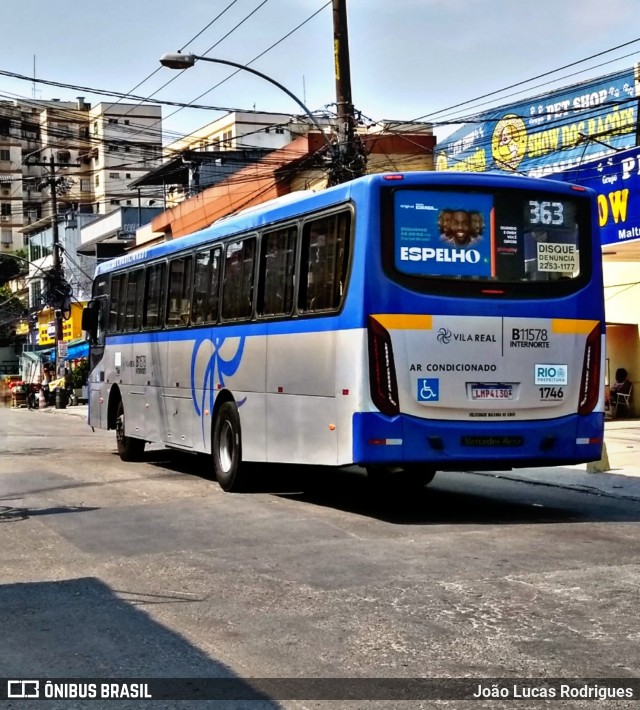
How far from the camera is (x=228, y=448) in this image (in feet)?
43.5

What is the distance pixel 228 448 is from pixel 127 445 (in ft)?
16.0

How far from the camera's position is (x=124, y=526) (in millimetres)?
10195

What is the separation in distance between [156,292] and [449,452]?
7230 mm

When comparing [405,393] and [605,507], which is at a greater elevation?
[405,393]

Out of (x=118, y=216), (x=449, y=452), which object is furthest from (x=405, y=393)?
(x=118, y=216)

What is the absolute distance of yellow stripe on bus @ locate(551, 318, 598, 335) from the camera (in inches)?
416

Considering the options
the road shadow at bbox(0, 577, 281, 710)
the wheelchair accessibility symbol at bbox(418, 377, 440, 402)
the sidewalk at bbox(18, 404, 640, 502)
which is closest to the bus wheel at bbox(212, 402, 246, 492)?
the wheelchair accessibility symbol at bbox(418, 377, 440, 402)

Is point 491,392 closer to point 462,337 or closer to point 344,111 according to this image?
point 462,337

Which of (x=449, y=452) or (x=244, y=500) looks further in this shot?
(x=244, y=500)

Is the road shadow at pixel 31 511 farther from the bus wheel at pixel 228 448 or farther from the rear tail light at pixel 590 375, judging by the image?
the rear tail light at pixel 590 375

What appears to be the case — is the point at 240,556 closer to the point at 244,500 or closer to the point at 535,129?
the point at 244,500

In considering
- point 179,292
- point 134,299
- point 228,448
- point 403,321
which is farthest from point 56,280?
point 403,321

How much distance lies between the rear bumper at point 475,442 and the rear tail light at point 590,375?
0.14 metres

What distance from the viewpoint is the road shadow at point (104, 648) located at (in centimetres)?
503
